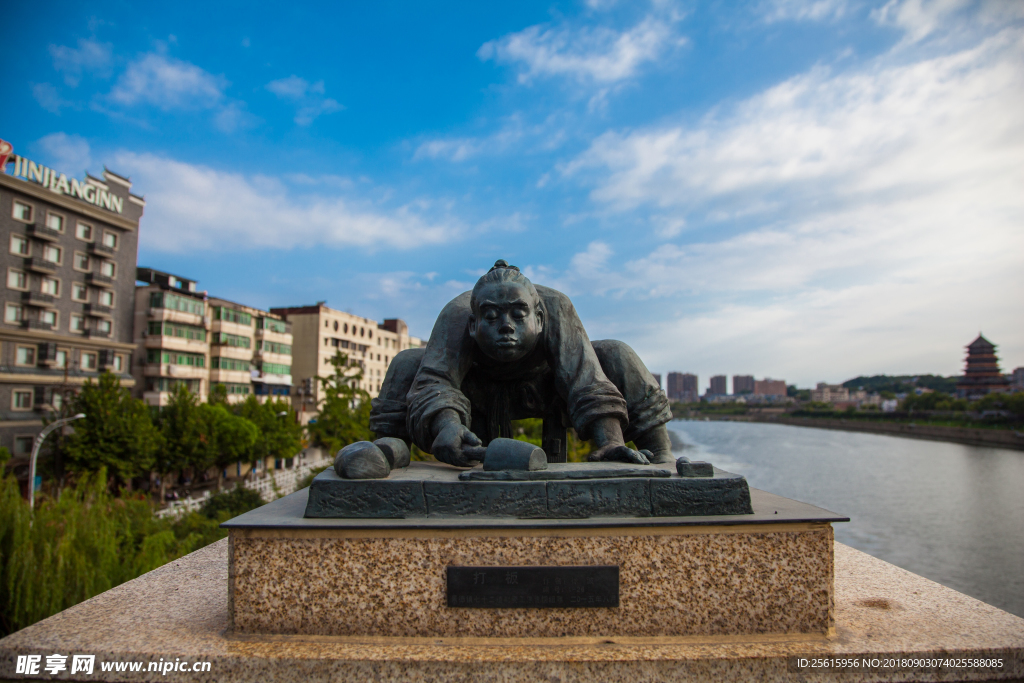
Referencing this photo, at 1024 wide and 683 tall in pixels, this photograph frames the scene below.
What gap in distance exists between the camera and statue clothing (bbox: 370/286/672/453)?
3.36 metres

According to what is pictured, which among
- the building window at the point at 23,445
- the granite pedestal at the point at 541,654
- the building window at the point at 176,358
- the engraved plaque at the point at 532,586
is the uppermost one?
the building window at the point at 176,358

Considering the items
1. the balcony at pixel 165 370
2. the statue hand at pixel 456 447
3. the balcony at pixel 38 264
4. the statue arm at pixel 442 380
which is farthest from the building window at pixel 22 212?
the statue hand at pixel 456 447

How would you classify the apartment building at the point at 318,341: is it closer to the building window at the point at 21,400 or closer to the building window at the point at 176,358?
the building window at the point at 176,358

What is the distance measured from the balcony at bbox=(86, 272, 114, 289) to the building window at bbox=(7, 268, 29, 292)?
8.66 ft

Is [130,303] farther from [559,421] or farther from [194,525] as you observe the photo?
[559,421]

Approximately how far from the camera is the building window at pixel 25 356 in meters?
24.1

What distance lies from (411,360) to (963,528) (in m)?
22.2

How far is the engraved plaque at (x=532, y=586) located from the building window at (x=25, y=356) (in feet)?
95.3

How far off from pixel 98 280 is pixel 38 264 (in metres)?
2.78

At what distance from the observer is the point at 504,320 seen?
3229 millimetres

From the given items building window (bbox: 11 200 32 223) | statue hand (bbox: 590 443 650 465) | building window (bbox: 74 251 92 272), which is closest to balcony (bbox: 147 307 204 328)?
building window (bbox: 74 251 92 272)

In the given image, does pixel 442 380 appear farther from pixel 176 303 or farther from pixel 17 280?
pixel 176 303

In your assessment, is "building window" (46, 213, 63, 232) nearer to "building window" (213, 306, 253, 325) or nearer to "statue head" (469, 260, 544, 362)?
"building window" (213, 306, 253, 325)

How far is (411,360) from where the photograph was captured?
388 cm
